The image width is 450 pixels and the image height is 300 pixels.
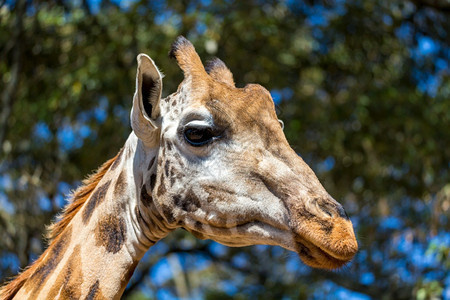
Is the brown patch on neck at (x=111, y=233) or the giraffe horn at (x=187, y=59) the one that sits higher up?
the giraffe horn at (x=187, y=59)

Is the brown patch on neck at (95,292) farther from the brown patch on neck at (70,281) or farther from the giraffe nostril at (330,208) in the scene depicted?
the giraffe nostril at (330,208)

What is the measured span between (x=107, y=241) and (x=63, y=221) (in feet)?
2.01

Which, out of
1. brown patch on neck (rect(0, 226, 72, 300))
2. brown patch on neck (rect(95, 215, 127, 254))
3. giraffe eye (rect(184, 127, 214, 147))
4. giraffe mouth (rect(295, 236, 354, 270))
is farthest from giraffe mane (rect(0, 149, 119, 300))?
giraffe mouth (rect(295, 236, 354, 270))

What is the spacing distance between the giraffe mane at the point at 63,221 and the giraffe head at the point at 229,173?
1.95 feet

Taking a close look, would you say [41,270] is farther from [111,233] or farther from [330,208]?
[330,208]

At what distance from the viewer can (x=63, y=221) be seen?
4848mm

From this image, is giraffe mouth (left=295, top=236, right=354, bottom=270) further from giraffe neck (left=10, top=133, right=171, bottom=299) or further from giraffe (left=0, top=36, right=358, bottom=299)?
giraffe neck (left=10, top=133, right=171, bottom=299)

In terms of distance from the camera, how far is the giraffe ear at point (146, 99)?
14.1ft

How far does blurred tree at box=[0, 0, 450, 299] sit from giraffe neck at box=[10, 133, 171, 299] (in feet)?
22.4

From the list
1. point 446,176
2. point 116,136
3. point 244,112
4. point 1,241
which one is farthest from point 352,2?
point 244,112

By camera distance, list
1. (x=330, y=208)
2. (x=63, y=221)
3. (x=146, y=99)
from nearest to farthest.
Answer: (x=330, y=208) → (x=146, y=99) → (x=63, y=221)

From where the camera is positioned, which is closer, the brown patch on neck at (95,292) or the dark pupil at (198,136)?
the brown patch on neck at (95,292)

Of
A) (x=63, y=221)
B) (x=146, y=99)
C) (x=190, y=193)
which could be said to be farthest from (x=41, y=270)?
(x=146, y=99)

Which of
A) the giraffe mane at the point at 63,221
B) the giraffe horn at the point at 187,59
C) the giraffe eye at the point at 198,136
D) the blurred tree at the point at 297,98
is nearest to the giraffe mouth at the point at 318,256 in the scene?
the giraffe eye at the point at 198,136
